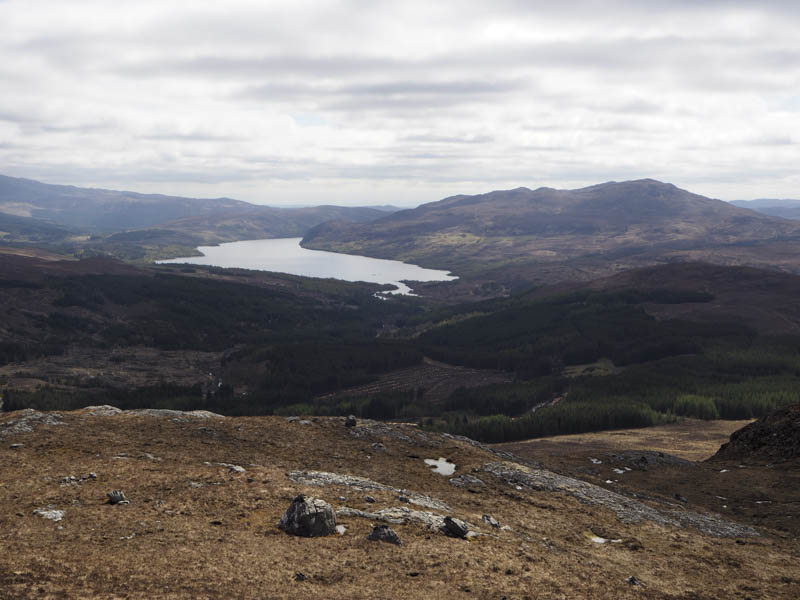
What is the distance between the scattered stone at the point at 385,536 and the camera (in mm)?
31000

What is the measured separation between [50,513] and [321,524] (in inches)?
569

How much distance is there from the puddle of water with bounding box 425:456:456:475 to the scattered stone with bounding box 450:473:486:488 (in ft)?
5.31

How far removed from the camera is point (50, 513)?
31.0 meters

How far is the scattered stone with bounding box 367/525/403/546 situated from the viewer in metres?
31.0

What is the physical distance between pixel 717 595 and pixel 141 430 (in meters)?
43.6

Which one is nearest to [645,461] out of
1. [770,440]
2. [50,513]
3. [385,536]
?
[770,440]

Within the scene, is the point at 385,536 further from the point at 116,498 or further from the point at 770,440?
the point at 770,440

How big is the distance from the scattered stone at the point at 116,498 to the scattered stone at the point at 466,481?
78.8 feet

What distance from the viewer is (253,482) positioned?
3803 cm

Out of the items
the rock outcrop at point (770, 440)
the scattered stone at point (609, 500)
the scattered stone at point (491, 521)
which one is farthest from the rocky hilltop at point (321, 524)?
the rock outcrop at point (770, 440)

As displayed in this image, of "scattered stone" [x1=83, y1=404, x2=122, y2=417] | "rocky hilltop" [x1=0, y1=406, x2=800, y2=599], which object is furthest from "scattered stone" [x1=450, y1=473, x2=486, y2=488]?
"scattered stone" [x1=83, y1=404, x2=122, y2=417]

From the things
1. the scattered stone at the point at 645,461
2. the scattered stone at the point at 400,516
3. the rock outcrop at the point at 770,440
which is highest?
the scattered stone at the point at 400,516

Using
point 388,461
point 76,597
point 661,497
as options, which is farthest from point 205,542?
point 661,497

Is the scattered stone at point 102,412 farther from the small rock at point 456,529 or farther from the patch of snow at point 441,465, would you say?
the small rock at point 456,529
